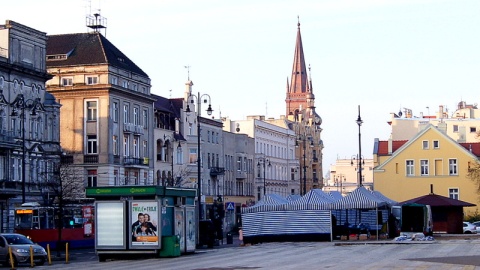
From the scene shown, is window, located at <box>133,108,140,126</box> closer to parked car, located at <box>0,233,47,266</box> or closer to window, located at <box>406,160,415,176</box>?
window, located at <box>406,160,415,176</box>

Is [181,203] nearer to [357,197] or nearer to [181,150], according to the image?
[357,197]

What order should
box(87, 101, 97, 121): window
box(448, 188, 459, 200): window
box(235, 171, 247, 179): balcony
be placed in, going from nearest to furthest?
box(87, 101, 97, 121): window < box(448, 188, 459, 200): window < box(235, 171, 247, 179): balcony

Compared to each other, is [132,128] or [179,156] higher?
[132,128]

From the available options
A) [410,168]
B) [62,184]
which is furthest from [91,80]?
[410,168]

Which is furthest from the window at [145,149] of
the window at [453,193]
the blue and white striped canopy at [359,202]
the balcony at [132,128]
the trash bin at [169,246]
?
the trash bin at [169,246]

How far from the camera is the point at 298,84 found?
177875 millimetres

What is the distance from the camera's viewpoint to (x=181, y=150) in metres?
97.8

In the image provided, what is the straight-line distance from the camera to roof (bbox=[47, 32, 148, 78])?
82875 millimetres

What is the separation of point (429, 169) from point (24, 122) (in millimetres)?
39596

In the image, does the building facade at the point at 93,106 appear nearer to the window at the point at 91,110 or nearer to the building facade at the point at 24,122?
the window at the point at 91,110

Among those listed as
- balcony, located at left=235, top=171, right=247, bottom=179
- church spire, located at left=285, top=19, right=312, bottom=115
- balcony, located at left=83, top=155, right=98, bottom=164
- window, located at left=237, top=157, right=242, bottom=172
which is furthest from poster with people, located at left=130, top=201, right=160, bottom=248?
church spire, located at left=285, top=19, right=312, bottom=115

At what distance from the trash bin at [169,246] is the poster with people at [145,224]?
53cm

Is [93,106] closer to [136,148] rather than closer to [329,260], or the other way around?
[136,148]

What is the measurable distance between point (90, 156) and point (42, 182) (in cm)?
1298
